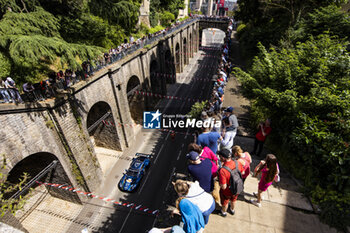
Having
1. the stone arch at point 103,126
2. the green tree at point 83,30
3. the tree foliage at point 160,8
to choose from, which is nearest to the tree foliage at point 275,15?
the green tree at point 83,30

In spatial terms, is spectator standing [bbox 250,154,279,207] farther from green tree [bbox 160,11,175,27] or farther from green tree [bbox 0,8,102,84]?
green tree [bbox 160,11,175,27]

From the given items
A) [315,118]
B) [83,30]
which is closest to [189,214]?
[315,118]

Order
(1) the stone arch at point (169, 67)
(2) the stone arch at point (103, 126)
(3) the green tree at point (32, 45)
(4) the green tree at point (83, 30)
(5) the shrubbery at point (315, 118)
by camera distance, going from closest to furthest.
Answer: (5) the shrubbery at point (315, 118), (3) the green tree at point (32, 45), (4) the green tree at point (83, 30), (2) the stone arch at point (103, 126), (1) the stone arch at point (169, 67)

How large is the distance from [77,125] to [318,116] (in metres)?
12.9

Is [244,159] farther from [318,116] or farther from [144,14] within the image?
[144,14]

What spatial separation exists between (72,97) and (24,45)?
3.84m

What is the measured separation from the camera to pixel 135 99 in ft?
68.0

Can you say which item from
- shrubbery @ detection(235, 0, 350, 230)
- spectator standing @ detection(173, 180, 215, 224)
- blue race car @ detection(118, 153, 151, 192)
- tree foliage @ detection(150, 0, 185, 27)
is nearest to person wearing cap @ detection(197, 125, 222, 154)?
spectator standing @ detection(173, 180, 215, 224)

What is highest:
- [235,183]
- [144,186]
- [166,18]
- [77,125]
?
[166,18]

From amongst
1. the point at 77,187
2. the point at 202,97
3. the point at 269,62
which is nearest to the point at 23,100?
the point at 77,187

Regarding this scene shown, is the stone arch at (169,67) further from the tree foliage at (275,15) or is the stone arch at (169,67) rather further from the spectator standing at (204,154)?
the spectator standing at (204,154)

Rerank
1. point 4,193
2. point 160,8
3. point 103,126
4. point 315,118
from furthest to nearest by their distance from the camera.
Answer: point 160,8 → point 103,126 → point 4,193 → point 315,118

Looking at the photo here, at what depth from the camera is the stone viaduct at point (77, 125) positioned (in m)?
8.88

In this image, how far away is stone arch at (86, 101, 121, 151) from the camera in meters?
15.6
